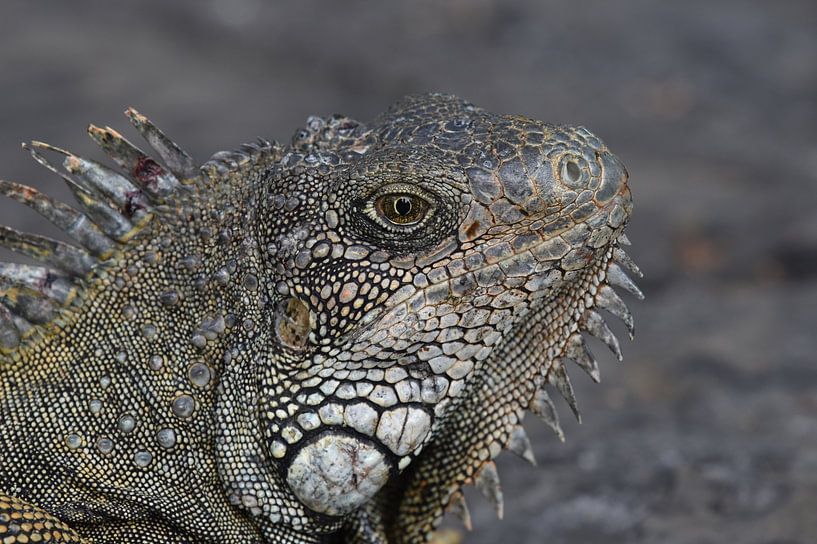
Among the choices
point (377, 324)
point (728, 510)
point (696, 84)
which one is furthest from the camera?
point (696, 84)

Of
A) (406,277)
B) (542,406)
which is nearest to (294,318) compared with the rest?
(406,277)

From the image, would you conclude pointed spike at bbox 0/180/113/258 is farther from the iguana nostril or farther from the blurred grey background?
the blurred grey background

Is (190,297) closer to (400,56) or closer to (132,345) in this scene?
(132,345)

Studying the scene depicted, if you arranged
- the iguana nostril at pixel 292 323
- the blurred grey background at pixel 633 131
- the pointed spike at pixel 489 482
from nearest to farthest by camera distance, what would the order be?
the iguana nostril at pixel 292 323
the pointed spike at pixel 489 482
the blurred grey background at pixel 633 131

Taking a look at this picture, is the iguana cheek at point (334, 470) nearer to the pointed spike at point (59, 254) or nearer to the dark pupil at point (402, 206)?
the dark pupil at point (402, 206)

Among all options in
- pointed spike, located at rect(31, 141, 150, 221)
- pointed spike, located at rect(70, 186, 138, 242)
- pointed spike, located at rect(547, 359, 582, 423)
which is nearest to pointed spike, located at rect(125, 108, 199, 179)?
pointed spike, located at rect(31, 141, 150, 221)

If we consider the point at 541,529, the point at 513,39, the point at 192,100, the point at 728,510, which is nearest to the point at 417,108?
the point at 541,529

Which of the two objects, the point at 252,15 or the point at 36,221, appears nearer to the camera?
the point at 36,221

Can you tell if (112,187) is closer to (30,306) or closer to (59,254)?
(59,254)

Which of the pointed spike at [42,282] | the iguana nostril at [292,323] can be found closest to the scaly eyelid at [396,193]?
the iguana nostril at [292,323]
